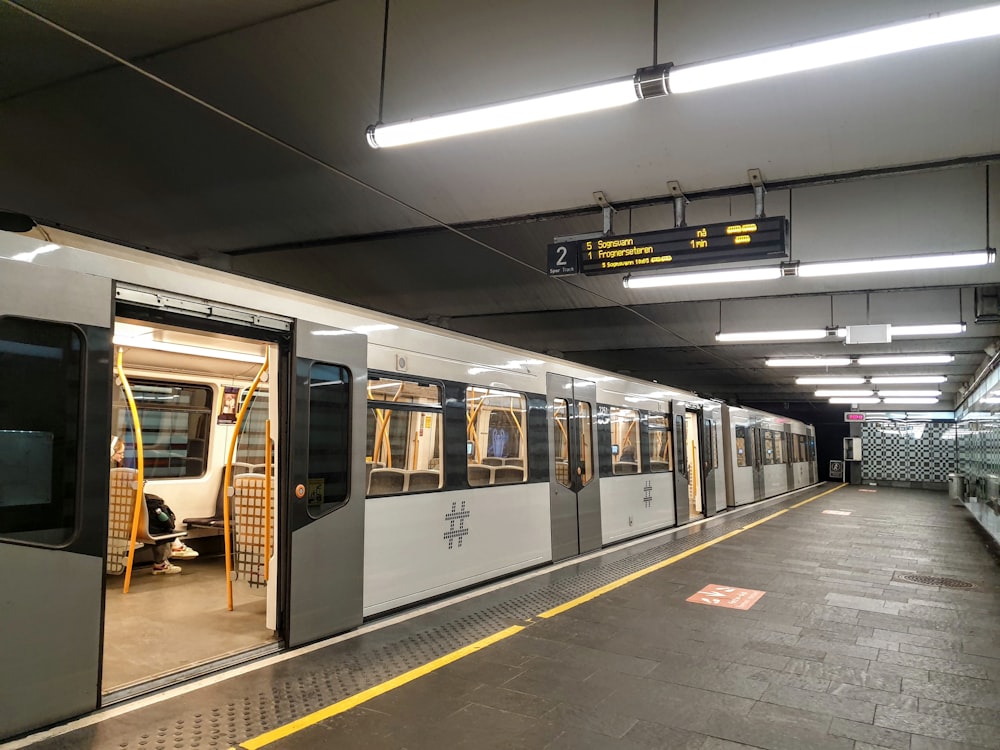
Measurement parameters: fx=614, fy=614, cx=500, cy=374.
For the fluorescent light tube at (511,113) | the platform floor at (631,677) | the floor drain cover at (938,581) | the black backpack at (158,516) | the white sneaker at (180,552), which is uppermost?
the fluorescent light tube at (511,113)

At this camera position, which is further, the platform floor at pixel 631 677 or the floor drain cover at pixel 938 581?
the floor drain cover at pixel 938 581

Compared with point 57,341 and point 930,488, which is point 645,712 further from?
point 930,488

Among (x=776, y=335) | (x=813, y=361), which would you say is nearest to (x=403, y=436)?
(x=776, y=335)

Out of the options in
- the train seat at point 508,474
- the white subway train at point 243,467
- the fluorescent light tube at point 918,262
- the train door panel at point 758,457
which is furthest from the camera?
the train door panel at point 758,457

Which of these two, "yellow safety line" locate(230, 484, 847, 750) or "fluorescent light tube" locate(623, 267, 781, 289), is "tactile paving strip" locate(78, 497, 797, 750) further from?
"fluorescent light tube" locate(623, 267, 781, 289)

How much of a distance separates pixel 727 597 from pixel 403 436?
359 centimetres

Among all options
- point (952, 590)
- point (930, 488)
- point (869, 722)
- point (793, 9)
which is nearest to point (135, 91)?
point (793, 9)

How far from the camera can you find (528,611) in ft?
17.7

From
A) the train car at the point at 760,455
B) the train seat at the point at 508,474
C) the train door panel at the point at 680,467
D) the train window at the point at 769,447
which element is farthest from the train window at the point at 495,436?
the train window at the point at 769,447

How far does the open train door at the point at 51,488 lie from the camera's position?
9.43ft

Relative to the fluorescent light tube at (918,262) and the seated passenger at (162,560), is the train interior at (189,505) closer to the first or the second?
the seated passenger at (162,560)

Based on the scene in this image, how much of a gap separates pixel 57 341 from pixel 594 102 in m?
3.15

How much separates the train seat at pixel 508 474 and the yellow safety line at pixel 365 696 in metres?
1.91

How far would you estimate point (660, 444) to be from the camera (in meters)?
10.9
